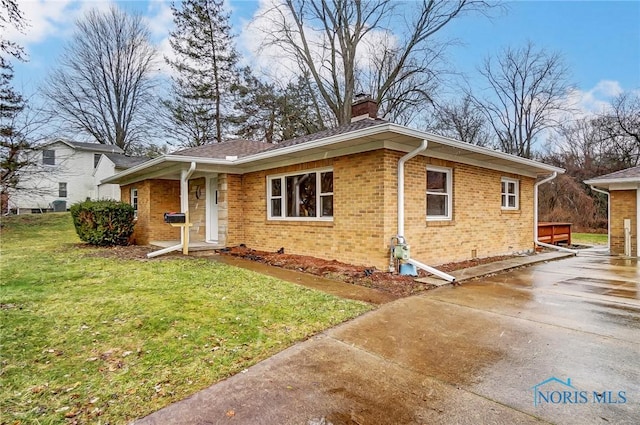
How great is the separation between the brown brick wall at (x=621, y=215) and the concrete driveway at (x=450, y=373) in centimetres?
847

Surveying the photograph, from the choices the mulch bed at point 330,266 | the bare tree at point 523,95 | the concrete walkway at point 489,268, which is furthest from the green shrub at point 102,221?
the bare tree at point 523,95

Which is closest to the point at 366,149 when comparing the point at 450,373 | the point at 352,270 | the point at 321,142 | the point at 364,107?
the point at 321,142

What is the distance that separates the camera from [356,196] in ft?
24.1

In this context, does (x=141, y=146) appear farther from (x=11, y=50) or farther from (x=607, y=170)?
(x=607, y=170)

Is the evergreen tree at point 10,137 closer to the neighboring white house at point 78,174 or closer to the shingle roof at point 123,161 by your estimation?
the shingle roof at point 123,161

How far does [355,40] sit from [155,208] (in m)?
14.6

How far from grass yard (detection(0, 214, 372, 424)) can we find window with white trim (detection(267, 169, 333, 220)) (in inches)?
98.6

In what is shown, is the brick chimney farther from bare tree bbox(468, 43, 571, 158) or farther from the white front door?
bare tree bbox(468, 43, 571, 158)

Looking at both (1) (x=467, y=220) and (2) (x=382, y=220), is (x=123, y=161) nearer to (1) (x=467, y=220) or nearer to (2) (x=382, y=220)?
(2) (x=382, y=220)

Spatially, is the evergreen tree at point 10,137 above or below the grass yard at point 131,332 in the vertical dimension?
above

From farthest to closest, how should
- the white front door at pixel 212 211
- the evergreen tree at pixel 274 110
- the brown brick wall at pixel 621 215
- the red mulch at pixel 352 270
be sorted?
the evergreen tree at pixel 274 110 < the white front door at pixel 212 211 < the brown brick wall at pixel 621 215 < the red mulch at pixel 352 270

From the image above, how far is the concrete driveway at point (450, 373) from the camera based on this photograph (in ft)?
7.50

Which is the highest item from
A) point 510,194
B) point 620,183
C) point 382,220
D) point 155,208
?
point 620,183

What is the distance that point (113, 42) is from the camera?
27.7m
